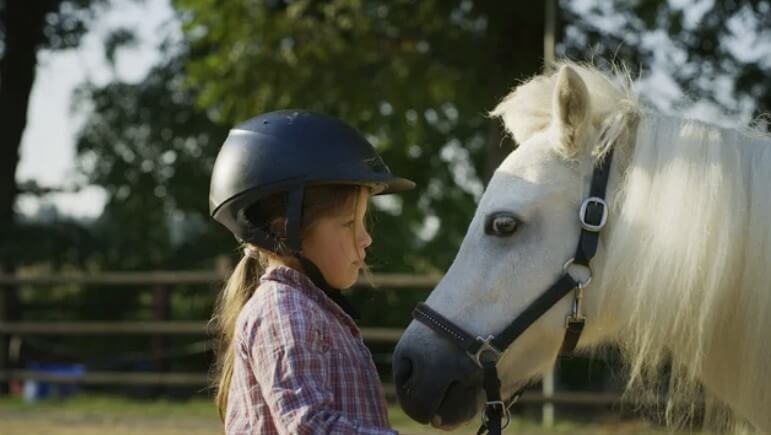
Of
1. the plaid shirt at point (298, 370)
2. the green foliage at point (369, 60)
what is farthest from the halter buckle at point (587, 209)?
the green foliage at point (369, 60)

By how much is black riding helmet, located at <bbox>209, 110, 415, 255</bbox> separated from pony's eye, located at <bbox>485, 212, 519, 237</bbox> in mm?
299

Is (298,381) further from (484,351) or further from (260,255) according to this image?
(484,351)

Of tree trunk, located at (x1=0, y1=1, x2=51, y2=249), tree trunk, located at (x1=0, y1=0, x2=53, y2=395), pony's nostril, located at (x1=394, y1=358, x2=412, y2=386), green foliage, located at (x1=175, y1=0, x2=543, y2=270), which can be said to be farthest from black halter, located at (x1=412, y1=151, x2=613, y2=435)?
tree trunk, located at (x1=0, y1=1, x2=51, y2=249)

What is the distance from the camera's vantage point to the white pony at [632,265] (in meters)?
2.60

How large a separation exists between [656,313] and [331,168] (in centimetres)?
86

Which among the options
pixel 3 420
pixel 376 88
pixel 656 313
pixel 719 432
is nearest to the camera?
pixel 656 313

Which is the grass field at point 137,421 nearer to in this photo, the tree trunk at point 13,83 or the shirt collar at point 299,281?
the shirt collar at point 299,281

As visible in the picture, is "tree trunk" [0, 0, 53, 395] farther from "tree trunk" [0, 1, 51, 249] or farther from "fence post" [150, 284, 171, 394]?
"fence post" [150, 284, 171, 394]

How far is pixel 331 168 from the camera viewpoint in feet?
8.02

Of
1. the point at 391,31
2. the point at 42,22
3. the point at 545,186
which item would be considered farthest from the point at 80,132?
the point at 545,186

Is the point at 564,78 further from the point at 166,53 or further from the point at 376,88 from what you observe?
the point at 166,53

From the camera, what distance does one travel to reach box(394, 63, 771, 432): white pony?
8.54 ft

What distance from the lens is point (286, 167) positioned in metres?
2.44

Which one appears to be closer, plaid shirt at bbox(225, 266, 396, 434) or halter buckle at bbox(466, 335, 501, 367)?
plaid shirt at bbox(225, 266, 396, 434)
